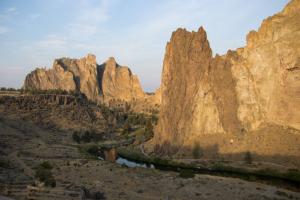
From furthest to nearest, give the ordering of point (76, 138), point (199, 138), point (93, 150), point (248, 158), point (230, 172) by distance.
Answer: point (76, 138) → point (93, 150) → point (199, 138) → point (248, 158) → point (230, 172)

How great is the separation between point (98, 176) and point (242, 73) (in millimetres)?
48808

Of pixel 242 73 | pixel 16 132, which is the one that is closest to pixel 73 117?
pixel 16 132

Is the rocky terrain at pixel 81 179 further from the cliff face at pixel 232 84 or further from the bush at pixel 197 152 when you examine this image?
the cliff face at pixel 232 84

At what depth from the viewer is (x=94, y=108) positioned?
484ft

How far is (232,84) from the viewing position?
8444 cm

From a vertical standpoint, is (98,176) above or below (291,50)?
below

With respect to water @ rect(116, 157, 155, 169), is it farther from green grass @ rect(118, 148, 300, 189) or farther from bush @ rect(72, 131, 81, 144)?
bush @ rect(72, 131, 81, 144)

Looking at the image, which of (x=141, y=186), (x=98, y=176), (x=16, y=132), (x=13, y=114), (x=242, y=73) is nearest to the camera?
(x=141, y=186)

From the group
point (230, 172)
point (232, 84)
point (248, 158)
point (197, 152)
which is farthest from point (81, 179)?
point (232, 84)

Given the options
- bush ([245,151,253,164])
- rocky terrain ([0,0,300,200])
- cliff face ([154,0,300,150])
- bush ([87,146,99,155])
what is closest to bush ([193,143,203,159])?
rocky terrain ([0,0,300,200])

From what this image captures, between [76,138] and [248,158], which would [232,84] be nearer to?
[248,158]

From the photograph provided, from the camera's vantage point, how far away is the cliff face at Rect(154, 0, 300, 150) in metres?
69.9

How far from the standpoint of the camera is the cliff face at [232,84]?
69938 millimetres

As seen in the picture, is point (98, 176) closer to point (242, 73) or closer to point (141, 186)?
point (141, 186)
